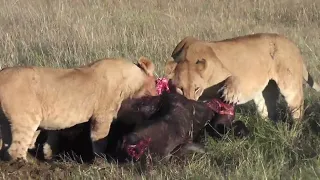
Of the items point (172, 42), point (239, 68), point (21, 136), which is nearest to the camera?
point (21, 136)

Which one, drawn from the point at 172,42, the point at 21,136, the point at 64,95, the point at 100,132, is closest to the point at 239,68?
the point at 100,132

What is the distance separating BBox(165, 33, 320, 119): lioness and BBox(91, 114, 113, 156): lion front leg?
2.40 feet

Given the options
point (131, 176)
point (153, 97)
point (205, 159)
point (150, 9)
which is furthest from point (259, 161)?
point (150, 9)

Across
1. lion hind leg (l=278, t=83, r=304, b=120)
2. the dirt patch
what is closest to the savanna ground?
the dirt patch

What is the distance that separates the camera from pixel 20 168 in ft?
14.9

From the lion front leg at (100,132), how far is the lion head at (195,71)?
72 cm

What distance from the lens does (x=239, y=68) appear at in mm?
5770

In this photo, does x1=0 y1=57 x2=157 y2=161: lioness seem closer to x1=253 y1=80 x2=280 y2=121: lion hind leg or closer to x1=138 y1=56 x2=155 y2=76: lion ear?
x1=138 y1=56 x2=155 y2=76: lion ear

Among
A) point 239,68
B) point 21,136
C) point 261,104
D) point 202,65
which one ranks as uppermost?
point 202,65

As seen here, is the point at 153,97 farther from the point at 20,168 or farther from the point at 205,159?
the point at 20,168

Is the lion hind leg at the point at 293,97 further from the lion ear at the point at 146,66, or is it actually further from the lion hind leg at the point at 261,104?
the lion ear at the point at 146,66

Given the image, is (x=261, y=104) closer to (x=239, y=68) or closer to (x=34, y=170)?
(x=239, y=68)

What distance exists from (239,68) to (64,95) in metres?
1.63

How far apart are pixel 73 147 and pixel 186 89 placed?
1.05 m
